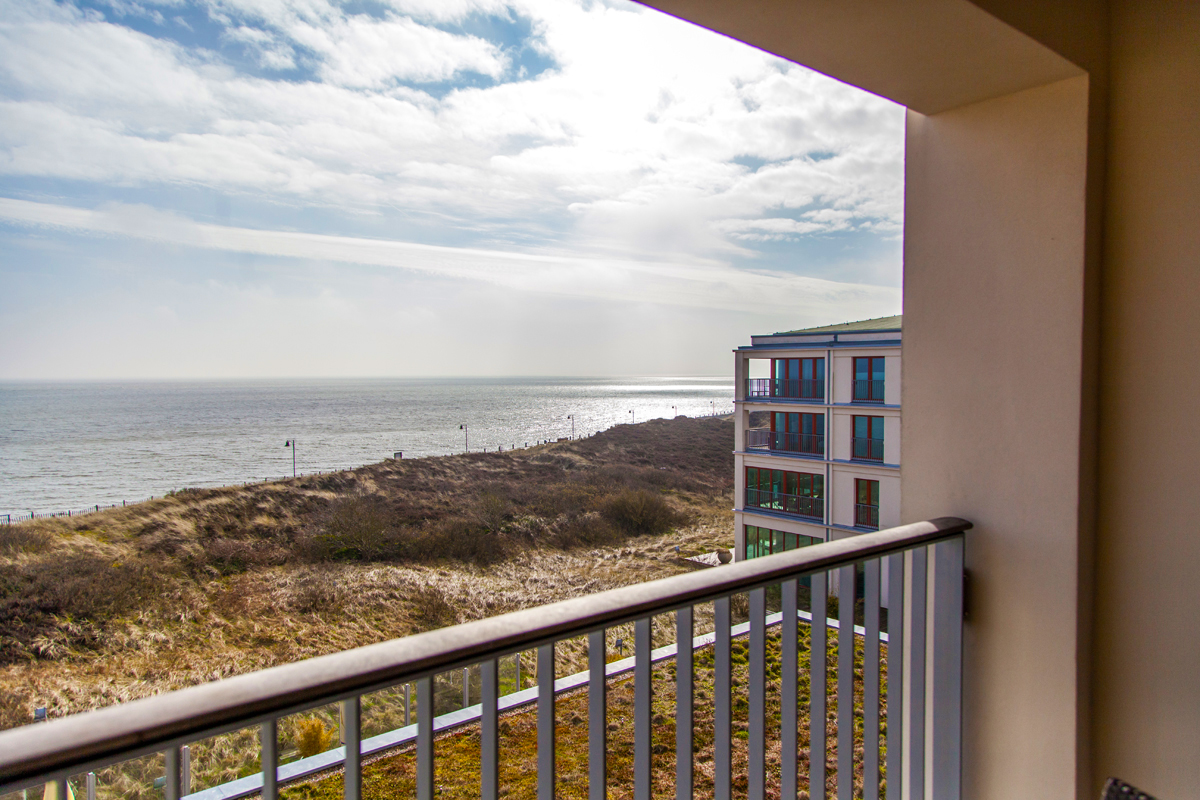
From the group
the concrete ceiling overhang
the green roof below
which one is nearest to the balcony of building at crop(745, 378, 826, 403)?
the green roof below

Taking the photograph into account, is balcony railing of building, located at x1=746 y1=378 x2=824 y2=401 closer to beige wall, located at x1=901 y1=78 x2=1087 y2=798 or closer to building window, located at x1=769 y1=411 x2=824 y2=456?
building window, located at x1=769 y1=411 x2=824 y2=456

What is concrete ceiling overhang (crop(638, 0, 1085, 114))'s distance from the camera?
828 mm

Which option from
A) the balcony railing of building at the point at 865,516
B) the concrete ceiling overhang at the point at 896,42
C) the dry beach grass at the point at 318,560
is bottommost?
the dry beach grass at the point at 318,560

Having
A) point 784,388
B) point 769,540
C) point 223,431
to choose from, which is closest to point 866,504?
point 769,540

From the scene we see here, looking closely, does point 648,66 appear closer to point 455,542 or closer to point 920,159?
point 920,159

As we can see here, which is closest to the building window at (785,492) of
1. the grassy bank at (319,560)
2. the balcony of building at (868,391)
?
the balcony of building at (868,391)

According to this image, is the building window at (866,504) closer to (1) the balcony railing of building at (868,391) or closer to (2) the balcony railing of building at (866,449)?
(2) the balcony railing of building at (866,449)

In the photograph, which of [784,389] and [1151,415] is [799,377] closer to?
[784,389]

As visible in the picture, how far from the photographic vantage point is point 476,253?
1551cm

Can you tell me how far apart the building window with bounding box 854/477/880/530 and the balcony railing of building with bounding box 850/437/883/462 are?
0.17 m

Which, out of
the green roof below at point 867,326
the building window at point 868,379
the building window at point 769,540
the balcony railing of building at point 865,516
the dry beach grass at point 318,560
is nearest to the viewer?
the green roof below at point 867,326

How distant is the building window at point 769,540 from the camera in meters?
5.14

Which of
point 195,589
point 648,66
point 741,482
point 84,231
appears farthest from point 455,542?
point 84,231

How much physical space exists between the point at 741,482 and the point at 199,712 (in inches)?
210
